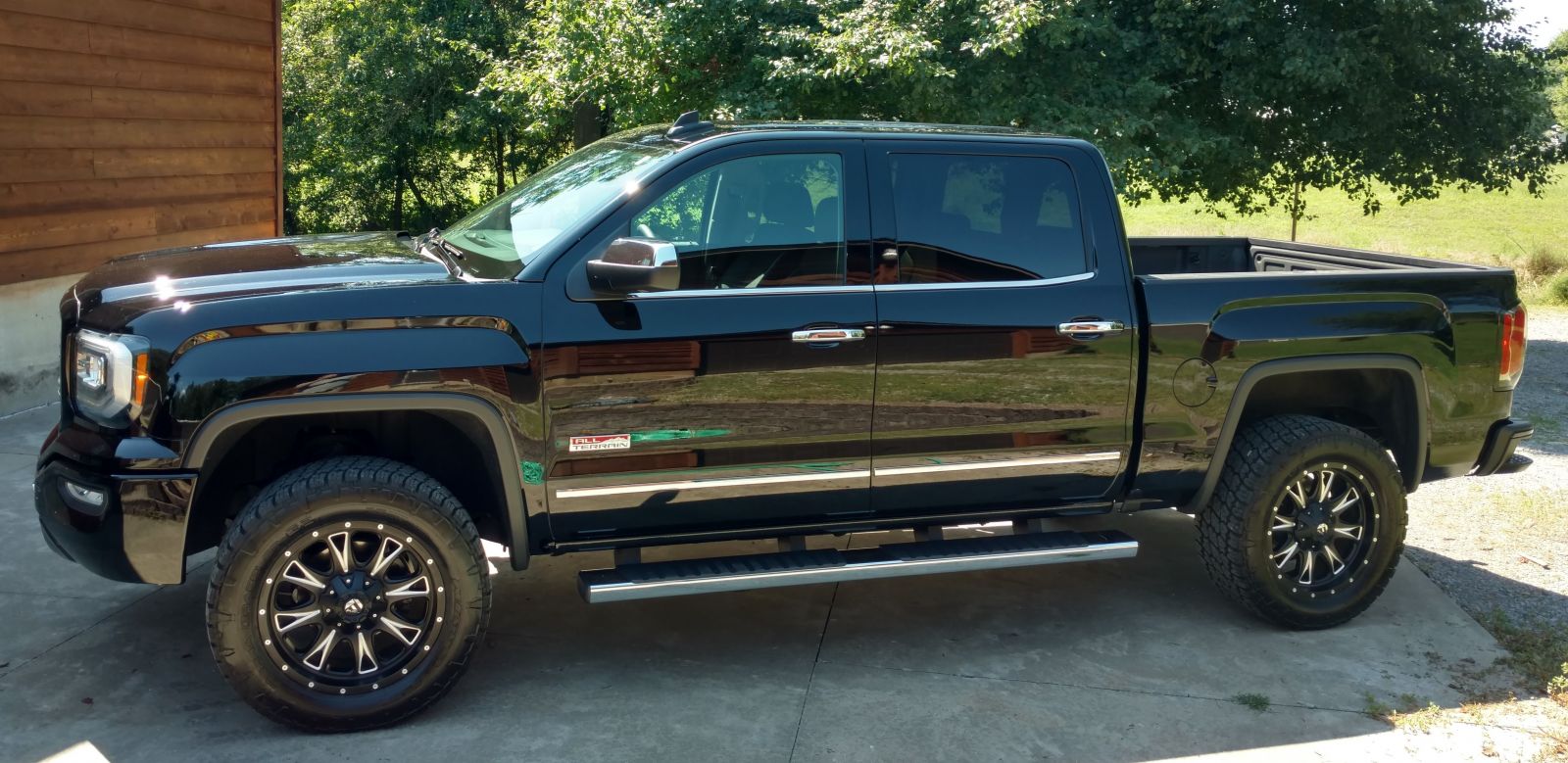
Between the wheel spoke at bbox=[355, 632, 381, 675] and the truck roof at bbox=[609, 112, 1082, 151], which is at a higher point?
the truck roof at bbox=[609, 112, 1082, 151]

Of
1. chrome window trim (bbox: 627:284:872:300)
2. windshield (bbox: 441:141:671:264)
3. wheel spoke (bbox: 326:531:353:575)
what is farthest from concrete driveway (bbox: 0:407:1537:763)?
windshield (bbox: 441:141:671:264)

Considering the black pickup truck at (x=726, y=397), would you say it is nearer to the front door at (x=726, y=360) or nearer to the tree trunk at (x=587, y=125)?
the front door at (x=726, y=360)

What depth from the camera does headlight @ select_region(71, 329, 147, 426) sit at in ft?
13.1

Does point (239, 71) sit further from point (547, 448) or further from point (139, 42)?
point (547, 448)

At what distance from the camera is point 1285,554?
532 centimetres

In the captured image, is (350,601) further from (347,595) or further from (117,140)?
(117,140)

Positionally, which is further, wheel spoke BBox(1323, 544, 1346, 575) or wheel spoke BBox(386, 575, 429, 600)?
wheel spoke BBox(1323, 544, 1346, 575)

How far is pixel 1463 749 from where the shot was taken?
14.4 ft

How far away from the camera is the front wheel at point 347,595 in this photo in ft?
13.4

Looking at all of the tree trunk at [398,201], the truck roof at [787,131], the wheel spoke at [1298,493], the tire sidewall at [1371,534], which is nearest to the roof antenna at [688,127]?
the truck roof at [787,131]

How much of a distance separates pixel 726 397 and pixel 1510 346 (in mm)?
3330

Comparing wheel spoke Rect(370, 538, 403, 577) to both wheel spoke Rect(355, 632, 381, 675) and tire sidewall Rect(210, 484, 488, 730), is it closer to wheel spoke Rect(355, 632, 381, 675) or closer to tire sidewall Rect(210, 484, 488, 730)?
tire sidewall Rect(210, 484, 488, 730)

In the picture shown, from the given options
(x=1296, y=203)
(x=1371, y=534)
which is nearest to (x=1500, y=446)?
(x=1371, y=534)

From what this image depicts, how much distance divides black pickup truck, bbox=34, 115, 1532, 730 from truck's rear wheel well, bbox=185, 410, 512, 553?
0.01 m
